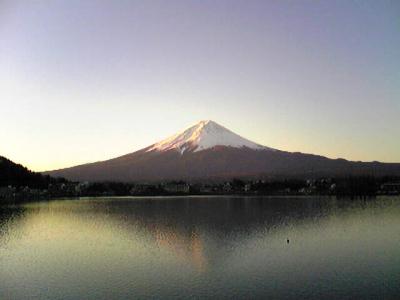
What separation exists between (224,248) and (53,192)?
321ft

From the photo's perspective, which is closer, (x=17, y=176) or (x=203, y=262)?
(x=203, y=262)

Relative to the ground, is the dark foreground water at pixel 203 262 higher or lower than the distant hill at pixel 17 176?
lower

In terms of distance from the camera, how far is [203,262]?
20625 millimetres

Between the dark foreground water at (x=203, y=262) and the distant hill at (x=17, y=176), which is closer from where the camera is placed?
the dark foreground water at (x=203, y=262)

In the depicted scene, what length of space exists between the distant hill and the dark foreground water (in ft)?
215

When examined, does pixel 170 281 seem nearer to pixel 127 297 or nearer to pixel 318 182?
pixel 127 297

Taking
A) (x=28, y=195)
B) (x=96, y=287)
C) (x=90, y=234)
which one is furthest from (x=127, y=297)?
(x=28, y=195)

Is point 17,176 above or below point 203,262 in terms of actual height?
above

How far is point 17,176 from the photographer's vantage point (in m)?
98.9

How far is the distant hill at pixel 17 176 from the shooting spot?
95.8 meters

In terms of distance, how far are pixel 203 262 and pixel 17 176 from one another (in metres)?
88.0

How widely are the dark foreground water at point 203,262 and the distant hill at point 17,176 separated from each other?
6565 centimetres

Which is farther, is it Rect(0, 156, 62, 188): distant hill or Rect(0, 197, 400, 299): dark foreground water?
Rect(0, 156, 62, 188): distant hill

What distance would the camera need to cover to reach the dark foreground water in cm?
1533
